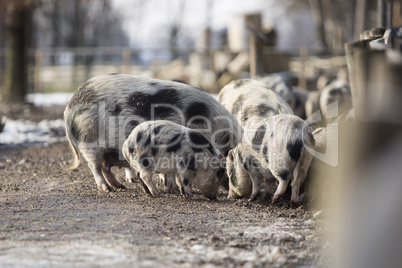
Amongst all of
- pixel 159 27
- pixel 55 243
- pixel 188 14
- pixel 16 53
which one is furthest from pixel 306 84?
pixel 159 27

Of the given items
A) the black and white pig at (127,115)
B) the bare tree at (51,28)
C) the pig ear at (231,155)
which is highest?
the bare tree at (51,28)

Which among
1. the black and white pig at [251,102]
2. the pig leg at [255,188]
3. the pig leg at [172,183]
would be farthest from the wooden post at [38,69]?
the pig leg at [255,188]

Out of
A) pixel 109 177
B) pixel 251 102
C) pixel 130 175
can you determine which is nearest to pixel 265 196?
pixel 251 102

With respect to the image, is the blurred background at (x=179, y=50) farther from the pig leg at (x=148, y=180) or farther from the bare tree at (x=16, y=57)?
the pig leg at (x=148, y=180)

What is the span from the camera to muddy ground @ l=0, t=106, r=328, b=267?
312 centimetres

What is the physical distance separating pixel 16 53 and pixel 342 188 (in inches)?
526

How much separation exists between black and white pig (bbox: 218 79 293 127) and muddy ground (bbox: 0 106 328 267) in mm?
897

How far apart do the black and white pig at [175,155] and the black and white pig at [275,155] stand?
0.21 metres

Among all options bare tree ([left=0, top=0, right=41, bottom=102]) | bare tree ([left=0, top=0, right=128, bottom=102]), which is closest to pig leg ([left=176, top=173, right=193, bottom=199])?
bare tree ([left=0, top=0, right=128, bottom=102])

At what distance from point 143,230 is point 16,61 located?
12118mm

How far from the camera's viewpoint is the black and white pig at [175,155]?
15.9ft

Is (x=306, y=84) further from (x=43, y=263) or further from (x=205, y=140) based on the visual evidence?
(x=43, y=263)

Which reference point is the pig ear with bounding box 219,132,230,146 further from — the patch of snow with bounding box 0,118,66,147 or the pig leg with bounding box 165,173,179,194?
the patch of snow with bounding box 0,118,66,147

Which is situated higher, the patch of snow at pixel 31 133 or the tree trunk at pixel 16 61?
the tree trunk at pixel 16 61
